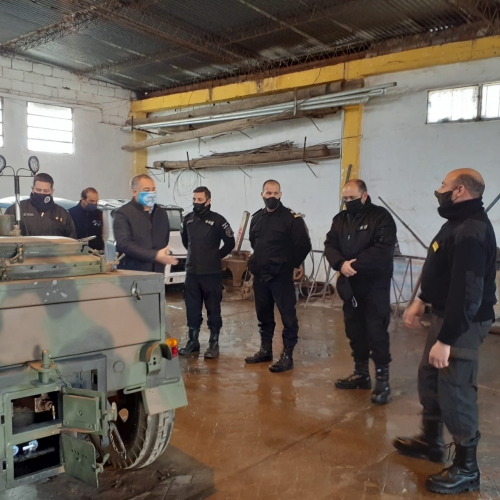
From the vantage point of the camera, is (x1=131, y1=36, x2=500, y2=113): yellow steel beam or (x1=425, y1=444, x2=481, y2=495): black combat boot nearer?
(x1=425, y1=444, x2=481, y2=495): black combat boot

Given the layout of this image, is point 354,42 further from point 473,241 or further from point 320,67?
point 473,241

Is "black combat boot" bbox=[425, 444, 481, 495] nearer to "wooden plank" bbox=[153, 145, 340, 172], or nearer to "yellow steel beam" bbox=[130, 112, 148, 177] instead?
"wooden plank" bbox=[153, 145, 340, 172]

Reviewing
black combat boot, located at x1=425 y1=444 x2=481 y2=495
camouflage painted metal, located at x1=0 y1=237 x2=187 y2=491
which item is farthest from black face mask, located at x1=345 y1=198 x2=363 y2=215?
camouflage painted metal, located at x1=0 y1=237 x2=187 y2=491

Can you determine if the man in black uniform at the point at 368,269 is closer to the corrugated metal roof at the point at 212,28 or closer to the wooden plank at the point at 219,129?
the corrugated metal roof at the point at 212,28

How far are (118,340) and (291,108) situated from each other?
7011 millimetres

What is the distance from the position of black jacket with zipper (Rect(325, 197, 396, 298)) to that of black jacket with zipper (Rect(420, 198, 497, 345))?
→ 3.14 feet

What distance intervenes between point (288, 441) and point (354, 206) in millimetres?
1801

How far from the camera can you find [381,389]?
3.84 metres

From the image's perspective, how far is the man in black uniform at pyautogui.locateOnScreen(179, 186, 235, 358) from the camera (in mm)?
4910

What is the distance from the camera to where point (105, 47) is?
360 inches

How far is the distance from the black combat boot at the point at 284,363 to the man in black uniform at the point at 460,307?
1.92 metres

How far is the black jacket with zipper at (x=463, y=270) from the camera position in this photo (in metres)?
2.52

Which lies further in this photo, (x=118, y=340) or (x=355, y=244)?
(x=355, y=244)

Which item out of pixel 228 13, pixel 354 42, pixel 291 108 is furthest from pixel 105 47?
pixel 354 42
